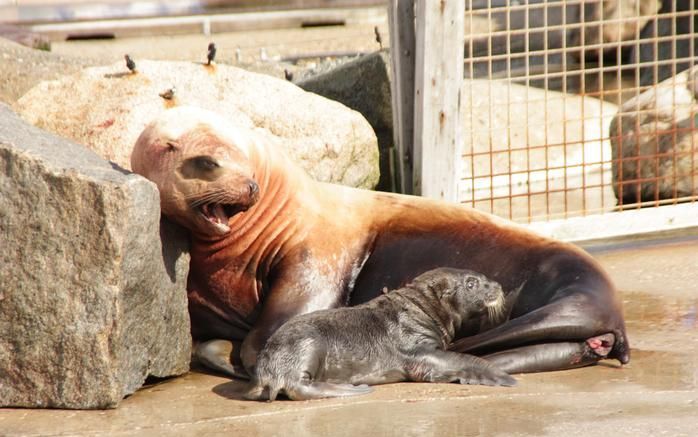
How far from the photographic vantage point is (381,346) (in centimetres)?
534

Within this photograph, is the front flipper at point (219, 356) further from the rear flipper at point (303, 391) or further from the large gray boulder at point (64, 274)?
the large gray boulder at point (64, 274)

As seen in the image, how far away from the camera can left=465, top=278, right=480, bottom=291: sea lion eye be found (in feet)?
18.7

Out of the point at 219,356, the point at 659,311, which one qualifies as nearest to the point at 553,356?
the point at 659,311

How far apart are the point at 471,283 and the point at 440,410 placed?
102cm

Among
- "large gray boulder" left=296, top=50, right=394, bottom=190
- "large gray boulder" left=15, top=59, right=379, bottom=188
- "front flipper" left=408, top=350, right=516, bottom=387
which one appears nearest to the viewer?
"front flipper" left=408, top=350, right=516, bottom=387

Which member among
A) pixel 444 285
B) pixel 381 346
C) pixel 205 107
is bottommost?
pixel 381 346

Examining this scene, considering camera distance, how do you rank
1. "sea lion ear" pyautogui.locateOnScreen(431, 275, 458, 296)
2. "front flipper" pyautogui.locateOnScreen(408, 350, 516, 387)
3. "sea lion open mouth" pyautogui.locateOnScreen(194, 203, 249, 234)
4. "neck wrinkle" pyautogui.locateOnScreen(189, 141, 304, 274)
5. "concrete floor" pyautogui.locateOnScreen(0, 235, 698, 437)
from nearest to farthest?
1. "concrete floor" pyautogui.locateOnScreen(0, 235, 698, 437)
2. "front flipper" pyautogui.locateOnScreen(408, 350, 516, 387)
3. "sea lion ear" pyautogui.locateOnScreen(431, 275, 458, 296)
4. "sea lion open mouth" pyautogui.locateOnScreen(194, 203, 249, 234)
5. "neck wrinkle" pyautogui.locateOnScreen(189, 141, 304, 274)

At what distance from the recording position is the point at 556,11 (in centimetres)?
1499

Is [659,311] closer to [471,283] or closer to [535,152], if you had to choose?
[471,283]

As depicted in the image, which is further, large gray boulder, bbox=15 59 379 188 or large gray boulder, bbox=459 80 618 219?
large gray boulder, bbox=459 80 618 219

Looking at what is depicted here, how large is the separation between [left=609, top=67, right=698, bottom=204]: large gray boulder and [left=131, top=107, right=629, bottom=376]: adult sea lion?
2986mm

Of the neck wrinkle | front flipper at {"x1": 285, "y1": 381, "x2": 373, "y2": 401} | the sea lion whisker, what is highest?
the sea lion whisker

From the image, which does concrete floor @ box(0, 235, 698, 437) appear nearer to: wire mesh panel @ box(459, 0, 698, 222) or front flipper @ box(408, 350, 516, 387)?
front flipper @ box(408, 350, 516, 387)

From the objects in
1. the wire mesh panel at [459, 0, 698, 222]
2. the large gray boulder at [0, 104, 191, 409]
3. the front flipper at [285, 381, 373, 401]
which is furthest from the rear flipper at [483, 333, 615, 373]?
the wire mesh panel at [459, 0, 698, 222]
